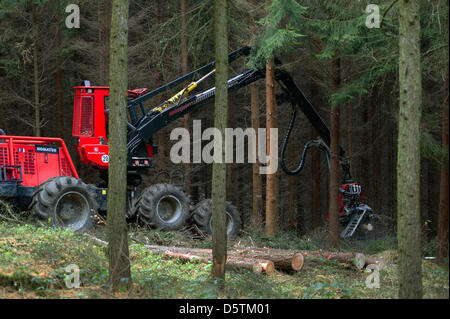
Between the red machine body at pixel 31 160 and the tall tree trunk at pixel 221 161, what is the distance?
6607 millimetres

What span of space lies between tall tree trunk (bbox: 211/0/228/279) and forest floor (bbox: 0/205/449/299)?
481mm

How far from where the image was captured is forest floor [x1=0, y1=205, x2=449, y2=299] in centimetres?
801

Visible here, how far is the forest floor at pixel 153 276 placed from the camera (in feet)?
26.3

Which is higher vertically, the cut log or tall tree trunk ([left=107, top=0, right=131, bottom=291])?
tall tree trunk ([left=107, top=0, right=131, bottom=291])

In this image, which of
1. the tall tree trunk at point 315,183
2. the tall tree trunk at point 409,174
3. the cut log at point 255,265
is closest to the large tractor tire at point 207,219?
the cut log at point 255,265

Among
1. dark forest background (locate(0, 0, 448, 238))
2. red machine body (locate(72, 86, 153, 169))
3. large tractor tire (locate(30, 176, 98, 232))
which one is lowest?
large tractor tire (locate(30, 176, 98, 232))

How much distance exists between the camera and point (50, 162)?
14414 millimetres

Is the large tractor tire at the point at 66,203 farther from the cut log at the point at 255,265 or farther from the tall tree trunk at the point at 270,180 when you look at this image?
the tall tree trunk at the point at 270,180

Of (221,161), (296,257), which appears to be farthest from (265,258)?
(221,161)

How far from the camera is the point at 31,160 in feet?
45.9

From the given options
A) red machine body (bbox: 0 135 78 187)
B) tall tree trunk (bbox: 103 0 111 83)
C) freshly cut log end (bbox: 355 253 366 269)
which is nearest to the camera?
freshly cut log end (bbox: 355 253 366 269)

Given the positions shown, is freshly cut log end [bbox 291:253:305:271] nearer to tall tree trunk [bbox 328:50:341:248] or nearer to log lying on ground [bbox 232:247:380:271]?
log lying on ground [bbox 232:247:380:271]

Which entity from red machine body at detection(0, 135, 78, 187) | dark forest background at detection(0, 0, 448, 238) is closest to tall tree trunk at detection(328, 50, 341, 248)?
dark forest background at detection(0, 0, 448, 238)

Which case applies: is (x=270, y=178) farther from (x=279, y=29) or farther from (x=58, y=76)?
(x=58, y=76)
